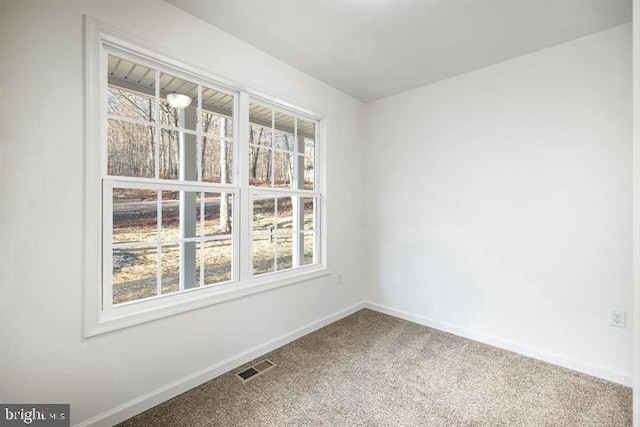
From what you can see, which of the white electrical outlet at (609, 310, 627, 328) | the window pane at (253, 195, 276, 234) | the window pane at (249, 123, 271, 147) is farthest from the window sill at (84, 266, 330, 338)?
the white electrical outlet at (609, 310, 627, 328)

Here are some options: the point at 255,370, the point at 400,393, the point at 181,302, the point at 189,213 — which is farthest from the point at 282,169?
the point at 400,393

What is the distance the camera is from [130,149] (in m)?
1.87

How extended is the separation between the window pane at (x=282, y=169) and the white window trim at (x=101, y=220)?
0.41 m

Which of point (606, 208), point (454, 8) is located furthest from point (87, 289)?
point (606, 208)

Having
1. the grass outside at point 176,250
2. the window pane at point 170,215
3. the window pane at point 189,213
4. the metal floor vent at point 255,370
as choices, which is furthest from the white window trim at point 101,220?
the metal floor vent at point 255,370

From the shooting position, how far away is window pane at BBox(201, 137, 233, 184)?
223 cm

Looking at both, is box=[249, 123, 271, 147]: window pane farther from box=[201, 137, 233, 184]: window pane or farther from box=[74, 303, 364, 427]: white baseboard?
box=[74, 303, 364, 427]: white baseboard

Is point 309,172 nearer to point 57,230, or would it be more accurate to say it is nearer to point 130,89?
point 130,89

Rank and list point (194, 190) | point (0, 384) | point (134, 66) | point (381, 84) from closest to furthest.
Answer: point (0, 384) < point (134, 66) < point (194, 190) < point (381, 84)

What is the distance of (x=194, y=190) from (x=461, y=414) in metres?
2.26

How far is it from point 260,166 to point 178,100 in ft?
2.63

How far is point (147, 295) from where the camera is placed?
1.96 metres

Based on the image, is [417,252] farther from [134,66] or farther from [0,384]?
[0,384]

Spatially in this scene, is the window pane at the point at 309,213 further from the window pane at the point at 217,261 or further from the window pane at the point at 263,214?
the window pane at the point at 217,261
